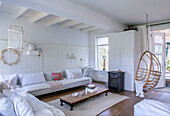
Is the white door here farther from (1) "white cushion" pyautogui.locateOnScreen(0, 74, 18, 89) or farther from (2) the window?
(1) "white cushion" pyautogui.locateOnScreen(0, 74, 18, 89)

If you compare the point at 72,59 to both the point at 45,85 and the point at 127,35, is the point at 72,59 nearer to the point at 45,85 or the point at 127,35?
the point at 45,85

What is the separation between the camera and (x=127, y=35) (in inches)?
199

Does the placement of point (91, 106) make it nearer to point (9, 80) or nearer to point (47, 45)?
point (9, 80)

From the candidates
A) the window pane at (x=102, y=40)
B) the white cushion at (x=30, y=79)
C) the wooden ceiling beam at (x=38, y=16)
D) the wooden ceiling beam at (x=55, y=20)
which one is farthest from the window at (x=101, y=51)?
the wooden ceiling beam at (x=38, y=16)

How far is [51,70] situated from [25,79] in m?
1.44

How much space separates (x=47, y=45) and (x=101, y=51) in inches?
122

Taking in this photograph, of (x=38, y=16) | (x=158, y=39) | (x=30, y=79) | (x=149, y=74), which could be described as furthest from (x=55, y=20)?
(x=158, y=39)

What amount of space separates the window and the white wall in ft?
2.54

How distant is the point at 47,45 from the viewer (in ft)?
17.3

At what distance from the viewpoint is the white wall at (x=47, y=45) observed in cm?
426

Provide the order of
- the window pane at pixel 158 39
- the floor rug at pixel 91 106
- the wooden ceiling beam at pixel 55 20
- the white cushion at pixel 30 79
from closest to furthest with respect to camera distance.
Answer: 1. the floor rug at pixel 91 106
2. the white cushion at pixel 30 79
3. the wooden ceiling beam at pixel 55 20
4. the window pane at pixel 158 39

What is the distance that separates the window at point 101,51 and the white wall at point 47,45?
30.5 inches

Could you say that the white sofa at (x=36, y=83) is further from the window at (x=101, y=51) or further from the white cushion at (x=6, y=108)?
the window at (x=101, y=51)

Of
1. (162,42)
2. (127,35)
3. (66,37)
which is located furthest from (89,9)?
(162,42)
